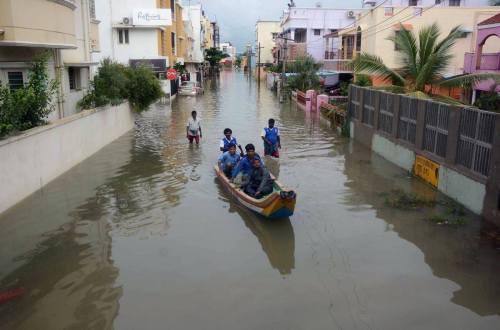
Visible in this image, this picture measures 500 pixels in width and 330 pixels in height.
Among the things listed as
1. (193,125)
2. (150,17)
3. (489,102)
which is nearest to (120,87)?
(193,125)

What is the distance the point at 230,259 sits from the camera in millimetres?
8750

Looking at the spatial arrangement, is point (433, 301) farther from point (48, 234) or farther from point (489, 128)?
point (48, 234)

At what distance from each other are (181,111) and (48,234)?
2308 centimetres

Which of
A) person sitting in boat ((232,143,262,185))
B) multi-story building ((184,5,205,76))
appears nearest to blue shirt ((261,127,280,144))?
person sitting in boat ((232,143,262,185))

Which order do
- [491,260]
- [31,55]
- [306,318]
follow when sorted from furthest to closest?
[31,55] → [491,260] → [306,318]

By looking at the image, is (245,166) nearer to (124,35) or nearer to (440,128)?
(440,128)

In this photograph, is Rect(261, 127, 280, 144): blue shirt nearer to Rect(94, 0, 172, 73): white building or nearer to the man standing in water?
the man standing in water

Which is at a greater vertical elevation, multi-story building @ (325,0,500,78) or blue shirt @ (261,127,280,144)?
multi-story building @ (325,0,500,78)

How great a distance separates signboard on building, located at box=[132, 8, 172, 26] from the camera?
36.7 metres

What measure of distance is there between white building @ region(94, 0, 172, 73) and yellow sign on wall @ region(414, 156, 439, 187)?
2649cm

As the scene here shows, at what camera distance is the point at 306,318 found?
22.2 ft

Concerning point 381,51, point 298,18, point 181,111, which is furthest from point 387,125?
point 298,18

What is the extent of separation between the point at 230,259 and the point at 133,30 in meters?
32.9

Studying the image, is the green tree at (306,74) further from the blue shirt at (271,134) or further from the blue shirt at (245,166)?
the blue shirt at (245,166)
